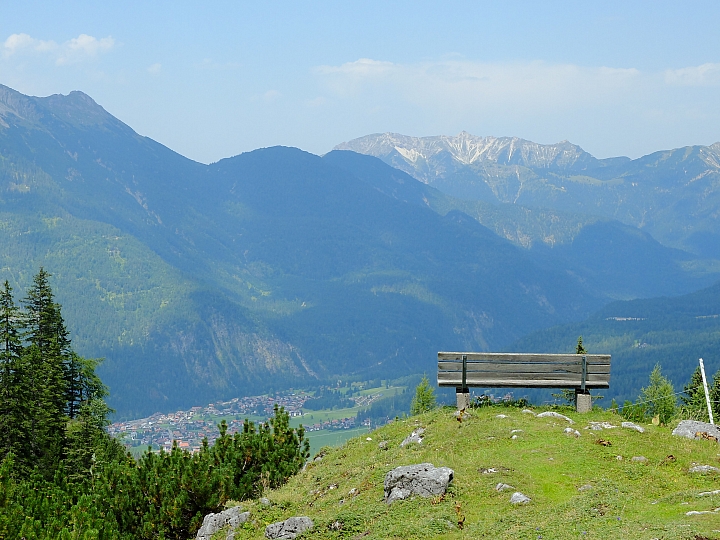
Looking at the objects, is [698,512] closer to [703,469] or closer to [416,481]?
[703,469]

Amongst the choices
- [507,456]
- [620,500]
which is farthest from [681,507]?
[507,456]

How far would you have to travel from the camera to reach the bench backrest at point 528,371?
25.1 m

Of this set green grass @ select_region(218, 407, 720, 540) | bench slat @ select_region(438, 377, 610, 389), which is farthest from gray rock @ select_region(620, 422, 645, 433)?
bench slat @ select_region(438, 377, 610, 389)

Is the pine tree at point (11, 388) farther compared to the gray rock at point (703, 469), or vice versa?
the pine tree at point (11, 388)

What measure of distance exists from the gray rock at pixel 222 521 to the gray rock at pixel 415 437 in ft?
19.4

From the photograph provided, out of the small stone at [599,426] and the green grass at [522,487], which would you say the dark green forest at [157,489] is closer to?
the green grass at [522,487]

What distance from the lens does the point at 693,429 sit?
22438 millimetres

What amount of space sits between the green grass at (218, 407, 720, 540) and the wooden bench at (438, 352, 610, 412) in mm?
Answer: 1041

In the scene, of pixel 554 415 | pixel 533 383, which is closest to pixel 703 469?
pixel 554 415

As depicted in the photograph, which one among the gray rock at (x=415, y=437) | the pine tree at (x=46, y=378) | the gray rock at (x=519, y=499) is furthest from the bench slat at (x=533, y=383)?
the pine tree at (x=46, y=378)

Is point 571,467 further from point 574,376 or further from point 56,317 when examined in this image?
point 56,317

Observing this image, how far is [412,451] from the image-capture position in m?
22.2

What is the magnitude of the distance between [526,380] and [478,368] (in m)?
1.60

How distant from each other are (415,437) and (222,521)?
6.78 m
